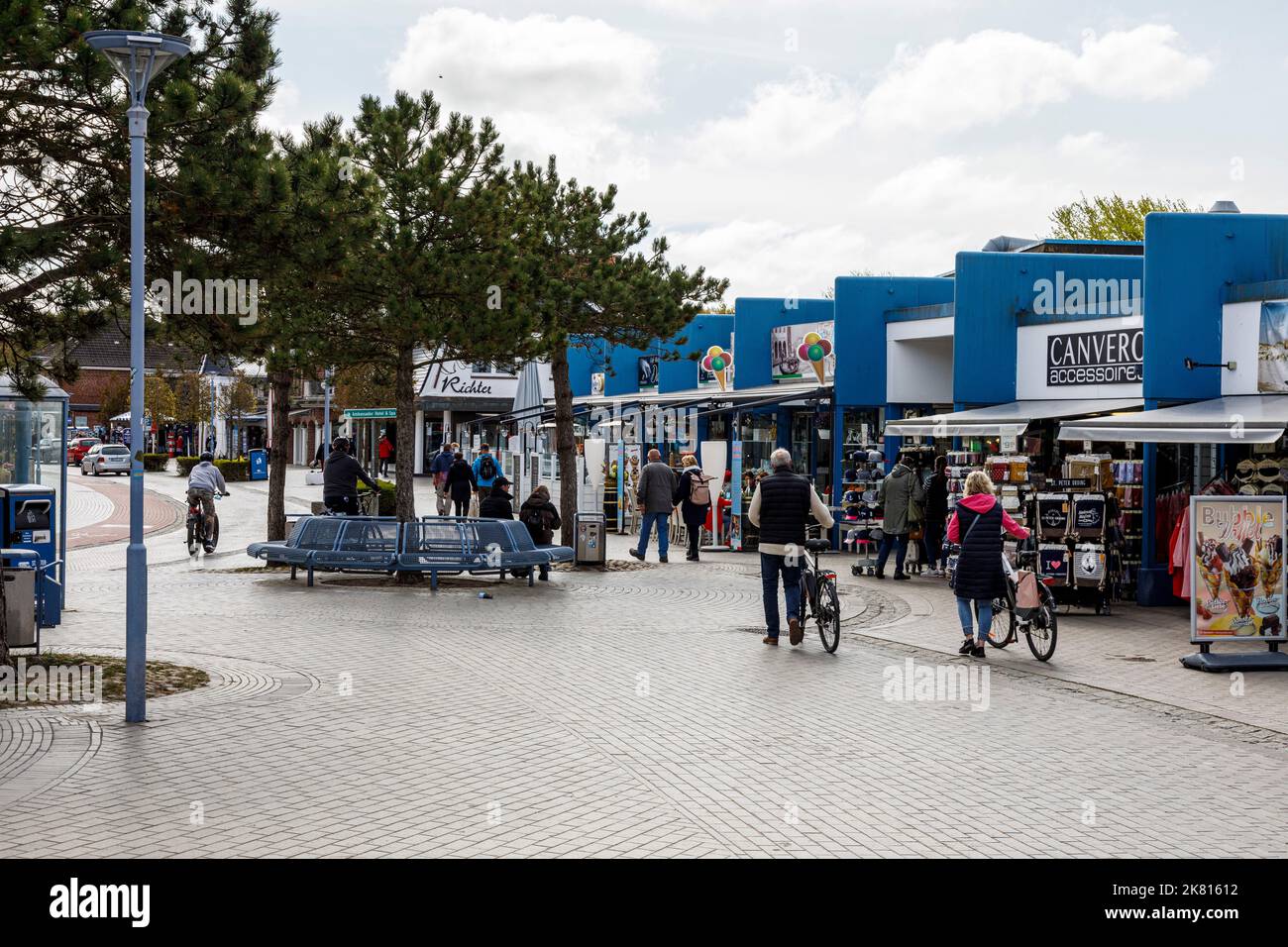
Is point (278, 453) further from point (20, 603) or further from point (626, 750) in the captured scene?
point (626, 750)

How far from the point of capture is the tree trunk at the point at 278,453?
68.7ft

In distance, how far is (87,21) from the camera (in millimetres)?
9078

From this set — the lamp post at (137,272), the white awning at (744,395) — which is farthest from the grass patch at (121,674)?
the white awning at (744,395)

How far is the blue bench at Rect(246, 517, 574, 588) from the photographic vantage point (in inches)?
719

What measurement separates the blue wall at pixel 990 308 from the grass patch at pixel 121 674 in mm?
14136

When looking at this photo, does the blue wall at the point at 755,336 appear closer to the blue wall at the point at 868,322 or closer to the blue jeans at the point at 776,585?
the blue wall at the point at 868,322

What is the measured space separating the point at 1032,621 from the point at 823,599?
72.9 inches

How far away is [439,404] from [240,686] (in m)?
46.8

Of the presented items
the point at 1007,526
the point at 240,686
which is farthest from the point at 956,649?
the point at 240,686

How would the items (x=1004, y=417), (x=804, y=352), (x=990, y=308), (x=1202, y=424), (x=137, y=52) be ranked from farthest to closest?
(x=804, y=352)
(x=990, y=308)
(x=1004, y=417)
(x=1202, y=424)
(x=137, y=52)

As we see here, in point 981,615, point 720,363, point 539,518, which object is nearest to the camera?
point 981,615

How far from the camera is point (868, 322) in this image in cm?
2567

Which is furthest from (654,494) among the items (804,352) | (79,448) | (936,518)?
(79,448)
